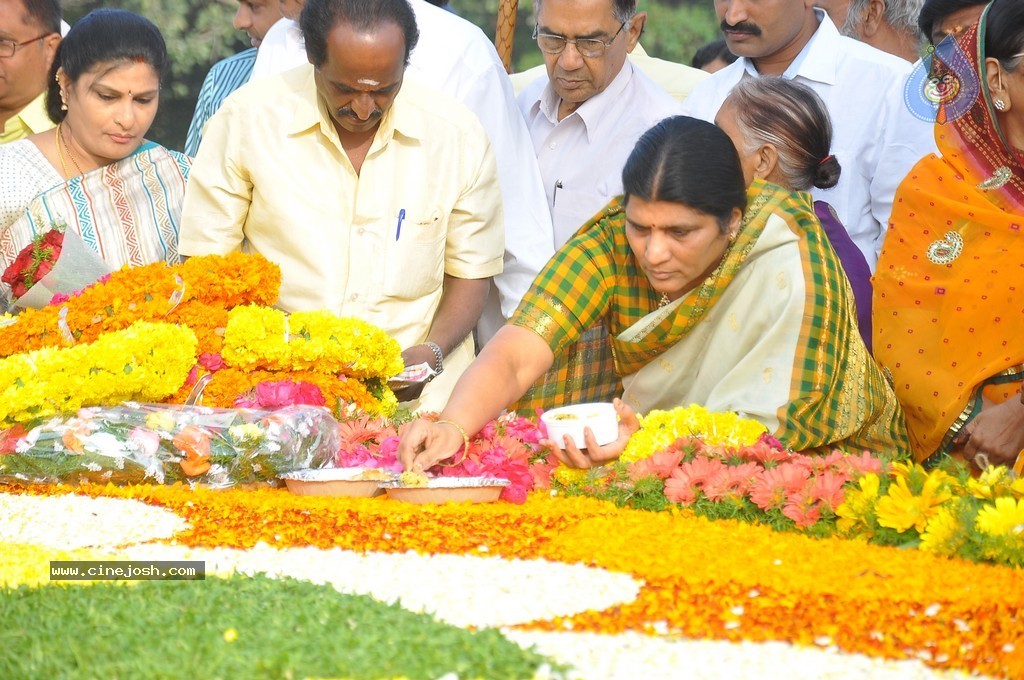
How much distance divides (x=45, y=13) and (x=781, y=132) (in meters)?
3.07

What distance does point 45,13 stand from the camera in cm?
509

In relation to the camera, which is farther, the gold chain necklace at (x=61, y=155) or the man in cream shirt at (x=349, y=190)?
the gold chain necklace at (x=61, y=155)

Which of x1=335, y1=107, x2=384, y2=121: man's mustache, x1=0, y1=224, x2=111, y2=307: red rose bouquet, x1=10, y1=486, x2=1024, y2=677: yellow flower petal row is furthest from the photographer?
x1=335, y1=107, x2=384, y2=121: man's mustache

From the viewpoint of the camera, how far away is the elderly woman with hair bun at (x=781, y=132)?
14.3 feet

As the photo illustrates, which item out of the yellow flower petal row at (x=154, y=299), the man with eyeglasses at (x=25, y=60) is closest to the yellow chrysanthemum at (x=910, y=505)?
the yellow flower petal row at (x=154, y=299)

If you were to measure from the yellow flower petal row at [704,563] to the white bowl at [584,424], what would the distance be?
21cm

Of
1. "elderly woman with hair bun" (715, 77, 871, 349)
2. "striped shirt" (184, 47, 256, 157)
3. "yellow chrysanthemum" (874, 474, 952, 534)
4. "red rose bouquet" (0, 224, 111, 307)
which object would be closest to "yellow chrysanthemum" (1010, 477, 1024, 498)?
"yellow chrysanthemum" (874, 474, 952, 534)

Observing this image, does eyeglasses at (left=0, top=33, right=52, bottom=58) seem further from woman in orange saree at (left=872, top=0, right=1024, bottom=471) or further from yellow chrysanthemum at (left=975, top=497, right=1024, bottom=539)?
yellow chrysanthemum at (left=975, top=497, right=1024, bottom=539)

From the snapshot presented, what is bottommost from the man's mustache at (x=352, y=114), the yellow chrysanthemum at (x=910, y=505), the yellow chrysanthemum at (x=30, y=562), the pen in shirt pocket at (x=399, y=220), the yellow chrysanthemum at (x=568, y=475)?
the yellow chrysanthemum at (x=30, y=562)

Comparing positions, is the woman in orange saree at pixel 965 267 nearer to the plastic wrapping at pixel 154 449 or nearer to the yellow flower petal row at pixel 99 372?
the plastic wrapping at pixel 154 449

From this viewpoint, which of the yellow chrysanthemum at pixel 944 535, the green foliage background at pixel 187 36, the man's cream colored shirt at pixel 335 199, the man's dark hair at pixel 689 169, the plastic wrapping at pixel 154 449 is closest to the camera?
the yellow chrysanthemum at pixel 944 535

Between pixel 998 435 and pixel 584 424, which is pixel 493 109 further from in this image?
pixel 998 435

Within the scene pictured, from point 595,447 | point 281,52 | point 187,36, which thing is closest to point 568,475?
point 595,447

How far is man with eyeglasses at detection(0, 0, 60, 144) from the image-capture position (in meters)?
5.04
